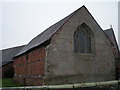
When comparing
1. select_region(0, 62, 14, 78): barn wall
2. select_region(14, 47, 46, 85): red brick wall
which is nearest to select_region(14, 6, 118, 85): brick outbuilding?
select_region(14, 47, 46, 85): red brick wall

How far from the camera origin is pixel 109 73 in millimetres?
18328

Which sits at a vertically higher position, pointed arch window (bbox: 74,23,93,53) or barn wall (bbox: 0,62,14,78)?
pointed arch window (bbox: 74,23,93,53)

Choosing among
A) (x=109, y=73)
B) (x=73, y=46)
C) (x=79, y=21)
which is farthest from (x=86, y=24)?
(x=109, y=73)

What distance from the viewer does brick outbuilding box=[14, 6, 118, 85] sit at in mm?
15578

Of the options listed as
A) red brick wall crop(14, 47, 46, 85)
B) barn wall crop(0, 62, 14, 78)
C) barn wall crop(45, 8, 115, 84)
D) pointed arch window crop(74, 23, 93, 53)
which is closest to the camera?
barn wall crop(45, 8, 115, 84)

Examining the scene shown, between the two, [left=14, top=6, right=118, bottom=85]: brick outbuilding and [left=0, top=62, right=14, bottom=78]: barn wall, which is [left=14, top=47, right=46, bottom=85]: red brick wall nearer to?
[left=14, top=6, right=118, bottom=85]: brick outbuilding

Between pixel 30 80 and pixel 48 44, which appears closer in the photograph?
pixel 48 44

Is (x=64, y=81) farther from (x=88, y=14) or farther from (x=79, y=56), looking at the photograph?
(x=88, y=14)

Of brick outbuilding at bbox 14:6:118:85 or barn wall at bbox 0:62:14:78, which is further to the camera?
barn wall at bbox 0:62:14:78

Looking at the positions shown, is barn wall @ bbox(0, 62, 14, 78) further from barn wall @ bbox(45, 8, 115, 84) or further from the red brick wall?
barn wall @ bbox(45, 8, 115, 84)

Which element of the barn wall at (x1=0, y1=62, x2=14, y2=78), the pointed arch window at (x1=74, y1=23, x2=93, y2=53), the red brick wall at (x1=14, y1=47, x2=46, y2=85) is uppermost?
the pointed arch window at (x1=74, y1=23, x2=93, y2=53)

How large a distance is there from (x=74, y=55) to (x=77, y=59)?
50 centimetres

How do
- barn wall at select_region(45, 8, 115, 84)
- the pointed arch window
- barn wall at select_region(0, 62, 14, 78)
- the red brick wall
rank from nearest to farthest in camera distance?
barn wall at select_region(45, 8, 115, 84) < the red brick wall < the pointed arch window < barn wall at select_region(0, 62, 14, 78)

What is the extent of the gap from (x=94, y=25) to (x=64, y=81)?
6.87m
